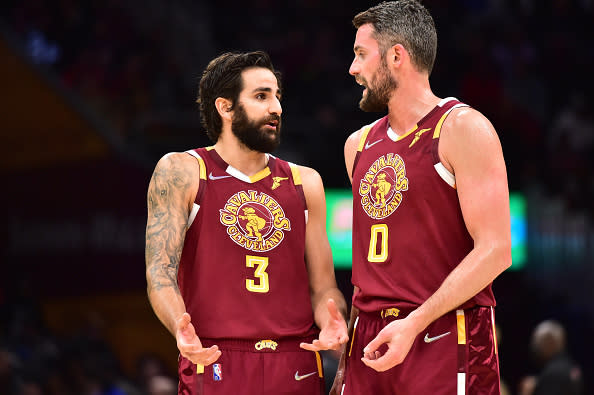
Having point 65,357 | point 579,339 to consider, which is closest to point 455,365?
point 579,339

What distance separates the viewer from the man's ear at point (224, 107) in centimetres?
512

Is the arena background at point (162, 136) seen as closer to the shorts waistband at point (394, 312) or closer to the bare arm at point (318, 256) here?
the bare arm at point (318, 256)

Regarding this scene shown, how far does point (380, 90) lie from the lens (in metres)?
4.54

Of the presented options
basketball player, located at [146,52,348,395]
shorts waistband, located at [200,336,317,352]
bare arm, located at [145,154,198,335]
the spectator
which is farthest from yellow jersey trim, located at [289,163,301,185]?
the spectator

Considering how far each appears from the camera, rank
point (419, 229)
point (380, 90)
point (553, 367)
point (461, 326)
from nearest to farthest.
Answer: point (461, 326) → point (419, 229) → point (380, 90) → point (553, 367)

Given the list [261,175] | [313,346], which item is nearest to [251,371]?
[313,346]

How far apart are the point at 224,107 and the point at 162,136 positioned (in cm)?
864

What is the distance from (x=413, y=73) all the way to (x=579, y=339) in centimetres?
730

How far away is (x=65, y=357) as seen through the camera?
11672 mm

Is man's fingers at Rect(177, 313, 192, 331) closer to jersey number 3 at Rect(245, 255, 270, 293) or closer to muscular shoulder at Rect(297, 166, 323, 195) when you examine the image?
jersey number 3 at Rect(245, 255, 270, 293)

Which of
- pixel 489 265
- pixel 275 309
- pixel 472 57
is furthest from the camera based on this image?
pixel 472 57

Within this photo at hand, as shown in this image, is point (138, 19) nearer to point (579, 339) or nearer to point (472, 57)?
point (472, 57)

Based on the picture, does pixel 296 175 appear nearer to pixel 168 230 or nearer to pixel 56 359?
pixel 168 230

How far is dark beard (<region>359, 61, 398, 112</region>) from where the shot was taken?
4.51 metres
